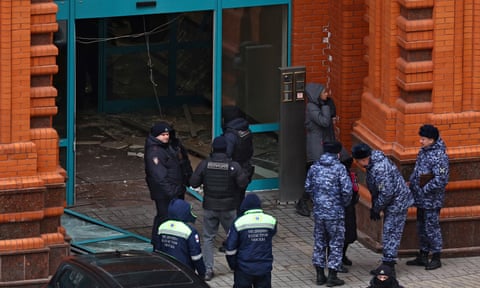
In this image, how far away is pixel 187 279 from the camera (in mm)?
12922

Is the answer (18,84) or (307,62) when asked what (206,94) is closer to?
(307,62)

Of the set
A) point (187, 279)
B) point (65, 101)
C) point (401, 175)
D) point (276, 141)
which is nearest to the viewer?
point (187, 279)

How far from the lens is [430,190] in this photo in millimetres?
16359

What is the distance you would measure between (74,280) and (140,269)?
23.8 inches

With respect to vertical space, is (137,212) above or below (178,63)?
below

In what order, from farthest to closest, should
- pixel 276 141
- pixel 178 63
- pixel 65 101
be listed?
pixel 178 63 < pixel 276 141 < pixel 65 101

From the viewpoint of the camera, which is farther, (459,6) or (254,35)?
(254,35)

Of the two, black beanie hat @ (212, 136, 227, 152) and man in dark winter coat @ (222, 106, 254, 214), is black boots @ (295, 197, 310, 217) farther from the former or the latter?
black beanie hat @ (212, 136, 227, 152)

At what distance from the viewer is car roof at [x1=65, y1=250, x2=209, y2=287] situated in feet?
41.9

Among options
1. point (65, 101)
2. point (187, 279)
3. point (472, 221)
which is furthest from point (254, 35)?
point (187, 279)

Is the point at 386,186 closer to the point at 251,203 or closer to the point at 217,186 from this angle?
the point at 217,186

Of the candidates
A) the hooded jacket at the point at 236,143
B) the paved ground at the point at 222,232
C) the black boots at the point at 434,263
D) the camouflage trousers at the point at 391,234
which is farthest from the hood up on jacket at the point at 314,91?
the black boots at the point at 434,263

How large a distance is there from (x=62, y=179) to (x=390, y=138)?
155 inches

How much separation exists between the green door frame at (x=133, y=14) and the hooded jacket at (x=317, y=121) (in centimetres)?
128
